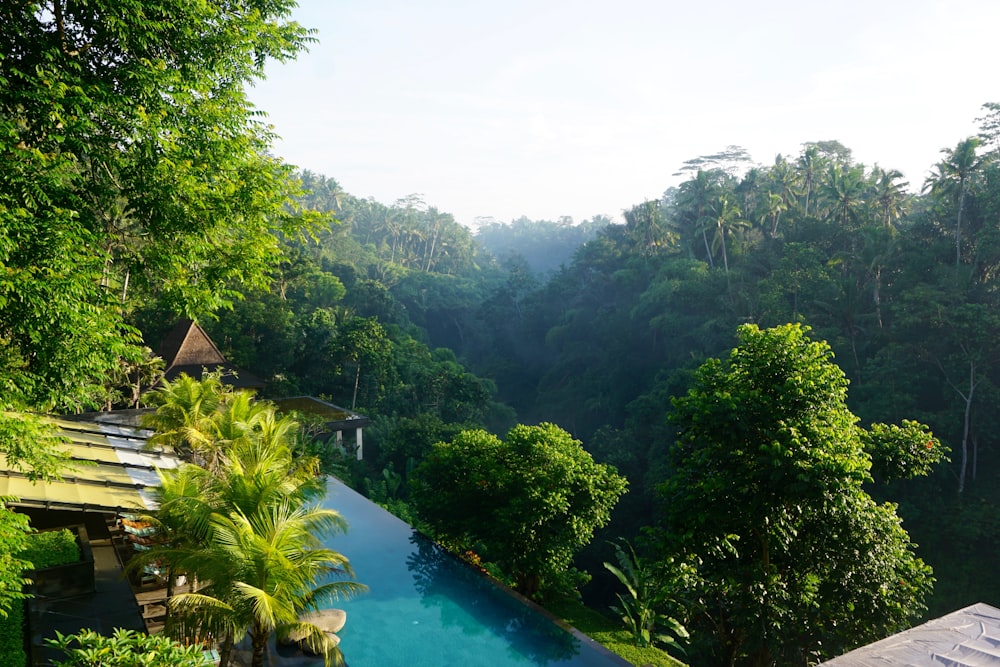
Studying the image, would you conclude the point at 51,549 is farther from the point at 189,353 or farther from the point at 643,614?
the point at 189,353

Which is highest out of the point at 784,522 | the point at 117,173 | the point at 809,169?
the point at 809,169

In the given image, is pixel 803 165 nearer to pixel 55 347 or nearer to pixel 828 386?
pixel 828 386

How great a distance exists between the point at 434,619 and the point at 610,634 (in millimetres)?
4030

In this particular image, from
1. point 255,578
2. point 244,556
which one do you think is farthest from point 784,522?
point 244,556

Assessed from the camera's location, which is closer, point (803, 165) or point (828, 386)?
point (828, 386)

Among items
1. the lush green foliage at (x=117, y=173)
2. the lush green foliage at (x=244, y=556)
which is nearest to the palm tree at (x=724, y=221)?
the lush green foliage at (x=117, y=173)

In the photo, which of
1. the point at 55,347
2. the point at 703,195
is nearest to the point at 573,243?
the point at 703,195

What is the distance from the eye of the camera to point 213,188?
299 inches

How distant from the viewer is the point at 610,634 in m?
11.8

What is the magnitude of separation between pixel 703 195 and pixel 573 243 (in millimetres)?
46730

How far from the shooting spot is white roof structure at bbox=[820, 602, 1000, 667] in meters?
4.22

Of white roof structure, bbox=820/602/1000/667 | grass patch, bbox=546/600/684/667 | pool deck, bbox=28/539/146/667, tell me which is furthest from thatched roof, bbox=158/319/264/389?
white roof structure, bbox=820/602/1000/667

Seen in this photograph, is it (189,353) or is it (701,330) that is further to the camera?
(701,330)

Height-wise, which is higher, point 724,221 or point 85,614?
point 724,221
